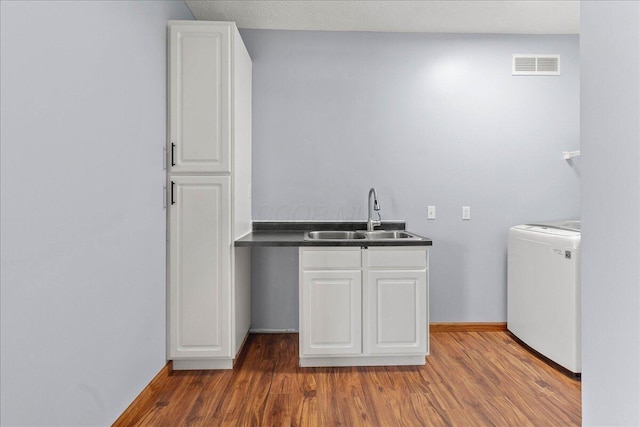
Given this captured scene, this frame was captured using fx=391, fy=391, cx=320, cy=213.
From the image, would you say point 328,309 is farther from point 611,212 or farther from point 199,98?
point 611,212

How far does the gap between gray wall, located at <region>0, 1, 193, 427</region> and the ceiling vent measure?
111 inches

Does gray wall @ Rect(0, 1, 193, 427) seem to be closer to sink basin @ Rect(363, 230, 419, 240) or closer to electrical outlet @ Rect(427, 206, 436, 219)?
sink basin @ Rect(363, 230, 419, 240)

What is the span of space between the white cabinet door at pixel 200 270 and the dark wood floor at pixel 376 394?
0.22 m

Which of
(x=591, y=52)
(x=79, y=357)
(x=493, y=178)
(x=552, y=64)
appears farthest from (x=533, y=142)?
(x=79, y=357)

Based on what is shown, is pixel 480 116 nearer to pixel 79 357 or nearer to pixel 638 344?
pixel 638 344

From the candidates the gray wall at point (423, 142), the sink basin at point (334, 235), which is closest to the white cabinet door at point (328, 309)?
the sink basin at point (334, 235)

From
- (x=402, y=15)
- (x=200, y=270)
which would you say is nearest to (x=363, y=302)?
(x=200, y=270)

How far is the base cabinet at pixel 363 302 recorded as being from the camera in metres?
2.54

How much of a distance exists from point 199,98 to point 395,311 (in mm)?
1869

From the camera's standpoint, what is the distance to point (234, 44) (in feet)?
8.29

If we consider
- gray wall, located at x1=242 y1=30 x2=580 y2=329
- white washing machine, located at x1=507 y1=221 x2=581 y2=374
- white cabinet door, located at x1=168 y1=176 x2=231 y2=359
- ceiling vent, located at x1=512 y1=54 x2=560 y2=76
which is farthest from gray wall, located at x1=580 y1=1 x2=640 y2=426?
ceiling vent, located at x1=512 y1=54 x2=560 y2=76

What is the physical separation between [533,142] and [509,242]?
0.89m

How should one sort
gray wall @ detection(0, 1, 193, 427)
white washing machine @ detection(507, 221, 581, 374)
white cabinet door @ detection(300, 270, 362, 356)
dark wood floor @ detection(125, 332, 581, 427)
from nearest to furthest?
1. gray wall @ detection(0, 1, 193, 427)
2. dark wood floor @ detection(125, 332, 581, 427)
3. white washing machine @ detection(507, 221, 581, 374)
4. white cabinet door @ detection(300, 270, 362, 356)

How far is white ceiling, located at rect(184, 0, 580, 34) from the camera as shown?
2.78 metres
